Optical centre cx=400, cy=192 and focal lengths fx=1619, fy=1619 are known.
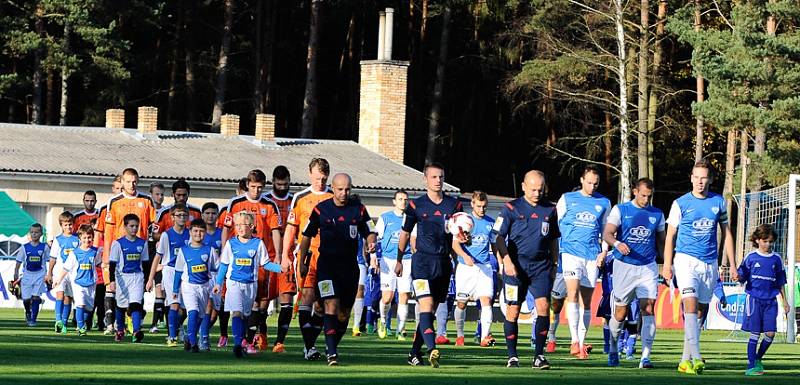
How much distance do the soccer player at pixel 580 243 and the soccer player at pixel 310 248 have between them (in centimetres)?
309

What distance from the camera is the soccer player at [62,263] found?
79.1 ft

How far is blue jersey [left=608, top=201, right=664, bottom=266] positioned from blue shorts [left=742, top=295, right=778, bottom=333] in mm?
1707

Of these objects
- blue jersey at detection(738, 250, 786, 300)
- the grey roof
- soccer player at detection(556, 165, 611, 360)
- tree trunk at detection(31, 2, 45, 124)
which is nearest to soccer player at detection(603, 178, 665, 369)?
soccer player at detection(556, 165, 611, 360)

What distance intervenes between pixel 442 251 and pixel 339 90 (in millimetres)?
56987

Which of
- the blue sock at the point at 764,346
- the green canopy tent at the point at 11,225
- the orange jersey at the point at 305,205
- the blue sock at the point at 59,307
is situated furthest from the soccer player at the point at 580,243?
the green canopy tent at the point at 11,225

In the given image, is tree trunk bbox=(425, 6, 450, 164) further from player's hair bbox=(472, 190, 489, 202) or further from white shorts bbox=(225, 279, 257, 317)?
white shorts bbox=(225, 279, 257, 317)

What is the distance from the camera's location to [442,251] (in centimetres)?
1678

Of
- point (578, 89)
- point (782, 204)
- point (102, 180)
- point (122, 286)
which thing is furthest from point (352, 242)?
point (578, 89)

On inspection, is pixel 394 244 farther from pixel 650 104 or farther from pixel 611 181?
pixel 611 181

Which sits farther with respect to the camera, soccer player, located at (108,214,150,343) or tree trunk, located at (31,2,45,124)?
tree trunk, located at (31,2,45,124)

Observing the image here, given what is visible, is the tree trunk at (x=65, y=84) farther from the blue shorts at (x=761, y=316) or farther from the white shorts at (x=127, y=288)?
the blue shorts at (x=761, y=316)

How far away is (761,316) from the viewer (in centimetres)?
1862

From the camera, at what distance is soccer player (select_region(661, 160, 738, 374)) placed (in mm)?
17000

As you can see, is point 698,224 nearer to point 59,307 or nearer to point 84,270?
point 84,270
